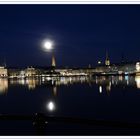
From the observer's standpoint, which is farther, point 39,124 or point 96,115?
point 96,115

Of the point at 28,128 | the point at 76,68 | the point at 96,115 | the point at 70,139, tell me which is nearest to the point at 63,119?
the point at 70,139

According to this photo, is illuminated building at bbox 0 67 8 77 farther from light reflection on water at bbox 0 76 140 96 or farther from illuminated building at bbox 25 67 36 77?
light reflection on water at bbox 0 76 140 96

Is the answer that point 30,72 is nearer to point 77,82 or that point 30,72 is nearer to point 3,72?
point 3,72

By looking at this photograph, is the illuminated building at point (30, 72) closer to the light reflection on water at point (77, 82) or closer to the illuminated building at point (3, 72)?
the illuminated building at point (3, 72)

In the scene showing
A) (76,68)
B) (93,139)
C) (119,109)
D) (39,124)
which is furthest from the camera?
(76,68)

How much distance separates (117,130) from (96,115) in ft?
16.6

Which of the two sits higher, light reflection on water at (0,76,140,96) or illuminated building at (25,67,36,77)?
illuminated building at (25,67,36,77)

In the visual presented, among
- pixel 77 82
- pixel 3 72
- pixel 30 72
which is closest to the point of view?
pixel 77 82

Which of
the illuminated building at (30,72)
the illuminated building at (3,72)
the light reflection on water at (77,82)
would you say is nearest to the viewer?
the light reflection on water at (77,82)

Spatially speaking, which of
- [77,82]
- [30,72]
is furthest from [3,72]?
[77,82]

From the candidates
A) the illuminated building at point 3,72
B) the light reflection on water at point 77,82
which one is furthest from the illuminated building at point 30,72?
the light reflection on water at point 77,82

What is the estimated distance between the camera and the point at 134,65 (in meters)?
144

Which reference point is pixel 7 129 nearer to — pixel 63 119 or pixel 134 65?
pixel 63 119

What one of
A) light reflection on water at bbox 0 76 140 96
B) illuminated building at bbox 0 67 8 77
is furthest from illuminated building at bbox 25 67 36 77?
light reflection on water at bbox 0 76 140 96
